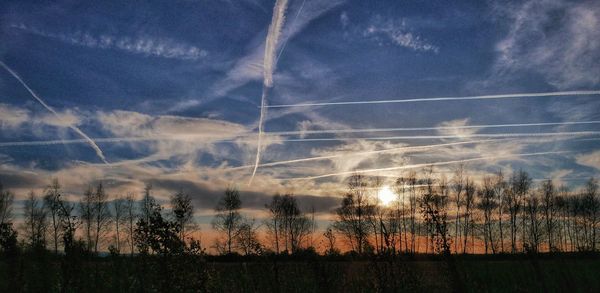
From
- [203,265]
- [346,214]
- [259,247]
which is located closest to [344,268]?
[259,247]

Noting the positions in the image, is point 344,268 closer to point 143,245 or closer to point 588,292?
point 588,292

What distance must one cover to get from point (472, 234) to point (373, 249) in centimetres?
8117

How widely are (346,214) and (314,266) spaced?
56829 mm

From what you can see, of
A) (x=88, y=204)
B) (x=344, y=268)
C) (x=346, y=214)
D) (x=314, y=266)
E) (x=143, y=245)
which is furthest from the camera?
(x=88, y=204)

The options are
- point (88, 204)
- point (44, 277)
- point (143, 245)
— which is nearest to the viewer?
point (143, 245)

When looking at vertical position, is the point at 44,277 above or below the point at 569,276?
below

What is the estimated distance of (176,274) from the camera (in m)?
7.38

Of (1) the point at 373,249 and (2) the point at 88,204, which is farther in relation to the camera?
(2) the point at 88,204

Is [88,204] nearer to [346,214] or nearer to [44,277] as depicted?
[346,214]

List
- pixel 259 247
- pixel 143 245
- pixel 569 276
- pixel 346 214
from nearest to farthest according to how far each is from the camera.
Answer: pixel 569 276
pixel 143 245
pixel 259 247
pixel 346 214

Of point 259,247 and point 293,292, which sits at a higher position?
point 259,247

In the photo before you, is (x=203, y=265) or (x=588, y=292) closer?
(x=203, y=265)

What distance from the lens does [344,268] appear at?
47.0 feet

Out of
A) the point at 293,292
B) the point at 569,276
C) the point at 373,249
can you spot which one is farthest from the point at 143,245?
the point at 569,276
